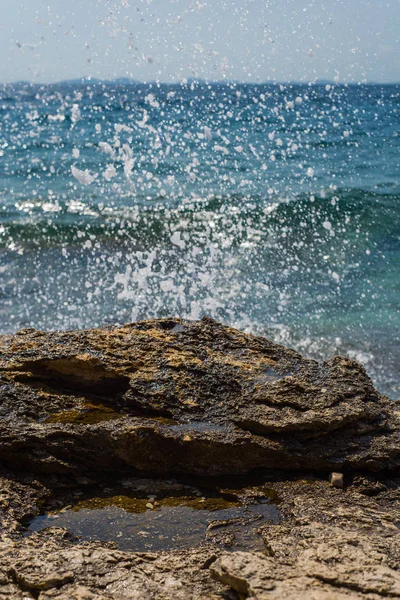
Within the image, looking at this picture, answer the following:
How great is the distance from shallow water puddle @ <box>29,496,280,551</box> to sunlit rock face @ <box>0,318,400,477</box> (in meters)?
0.18

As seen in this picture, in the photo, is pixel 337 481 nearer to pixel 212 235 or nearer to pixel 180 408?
pixel 180 408

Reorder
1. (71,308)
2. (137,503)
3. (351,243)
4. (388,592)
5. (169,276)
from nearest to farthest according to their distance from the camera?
(388,592)
(137,503)
(71,308)
(169,276)
(351,243)

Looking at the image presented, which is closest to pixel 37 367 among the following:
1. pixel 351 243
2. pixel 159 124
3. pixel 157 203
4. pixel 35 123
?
pixel 351 243

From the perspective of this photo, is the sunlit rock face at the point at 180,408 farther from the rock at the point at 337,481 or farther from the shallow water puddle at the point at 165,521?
the shallow water puddle at the point at 165,521

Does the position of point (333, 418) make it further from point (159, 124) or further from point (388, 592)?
point (159, 124)

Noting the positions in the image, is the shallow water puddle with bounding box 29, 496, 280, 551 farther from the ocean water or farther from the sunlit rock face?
the ocean water

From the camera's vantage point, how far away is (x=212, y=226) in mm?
10531

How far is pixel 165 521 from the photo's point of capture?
2.83m

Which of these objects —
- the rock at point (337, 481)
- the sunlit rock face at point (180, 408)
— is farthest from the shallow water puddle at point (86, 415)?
the rock at point (337, 481)

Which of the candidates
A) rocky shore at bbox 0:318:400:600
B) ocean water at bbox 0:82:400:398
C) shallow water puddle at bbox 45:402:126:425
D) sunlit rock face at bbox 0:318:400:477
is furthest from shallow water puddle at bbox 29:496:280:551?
ocean water at bbox 0:82:400:398

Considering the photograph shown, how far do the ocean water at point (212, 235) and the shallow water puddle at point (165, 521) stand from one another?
2.96 m

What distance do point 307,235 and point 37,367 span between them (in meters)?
7.38

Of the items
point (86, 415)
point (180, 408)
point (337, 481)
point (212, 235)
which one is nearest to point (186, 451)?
point (180, 408)

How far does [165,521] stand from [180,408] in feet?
1.67
